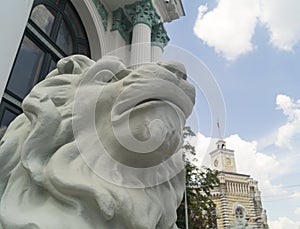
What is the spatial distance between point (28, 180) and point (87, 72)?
0.37 meters

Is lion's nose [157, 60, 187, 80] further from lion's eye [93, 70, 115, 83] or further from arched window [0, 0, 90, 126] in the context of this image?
arched window [0, 0, 90, 126]

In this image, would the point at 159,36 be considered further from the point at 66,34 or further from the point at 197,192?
the point at 197,192

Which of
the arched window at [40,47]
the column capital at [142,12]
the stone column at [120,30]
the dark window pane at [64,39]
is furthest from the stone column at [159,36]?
the dark window pane at [64,39]

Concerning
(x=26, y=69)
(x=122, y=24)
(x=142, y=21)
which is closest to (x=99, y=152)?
(x=26, y=69)

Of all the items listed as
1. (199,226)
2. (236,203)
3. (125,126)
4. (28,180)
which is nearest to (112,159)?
(125,126)

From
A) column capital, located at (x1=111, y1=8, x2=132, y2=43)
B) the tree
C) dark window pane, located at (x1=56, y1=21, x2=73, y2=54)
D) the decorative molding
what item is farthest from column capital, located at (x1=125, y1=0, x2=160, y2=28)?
the tree

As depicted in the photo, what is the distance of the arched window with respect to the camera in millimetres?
4008

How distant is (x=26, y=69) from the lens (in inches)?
172

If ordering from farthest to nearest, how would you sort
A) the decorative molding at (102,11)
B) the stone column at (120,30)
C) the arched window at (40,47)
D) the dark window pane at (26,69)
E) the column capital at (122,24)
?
1. the column capital at (122,24)
2. the stone column at (120,30)
3. the decorative molding at (102,11)
4. the dark window pane at (26,69)
5. the arched window at (40,47)

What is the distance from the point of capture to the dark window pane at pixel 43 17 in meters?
4.77

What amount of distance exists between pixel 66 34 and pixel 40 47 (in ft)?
3.53

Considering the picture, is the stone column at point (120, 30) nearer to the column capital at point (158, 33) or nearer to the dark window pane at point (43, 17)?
the column capital at point (158, 33)

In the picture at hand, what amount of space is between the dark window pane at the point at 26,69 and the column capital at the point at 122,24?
8.37ft

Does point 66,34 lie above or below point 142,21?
below
